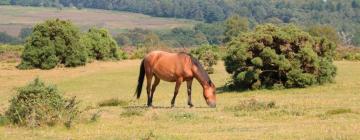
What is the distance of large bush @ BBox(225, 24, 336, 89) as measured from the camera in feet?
99.6

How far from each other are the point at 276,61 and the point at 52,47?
22.9 meters

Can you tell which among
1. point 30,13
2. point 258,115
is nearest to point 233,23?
point 258,115

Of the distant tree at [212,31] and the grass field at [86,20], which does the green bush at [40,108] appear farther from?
the grass field at [86,20]

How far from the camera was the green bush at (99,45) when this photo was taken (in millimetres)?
54694

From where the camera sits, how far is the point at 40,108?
52.2ft

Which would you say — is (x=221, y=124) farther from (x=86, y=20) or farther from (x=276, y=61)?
(x=86, y=20)

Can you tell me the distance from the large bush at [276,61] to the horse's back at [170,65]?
404 inches

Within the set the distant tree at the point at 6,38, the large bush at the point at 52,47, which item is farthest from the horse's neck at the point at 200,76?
the distant tree at the point at 6,38

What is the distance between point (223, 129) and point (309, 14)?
180019 millimetres

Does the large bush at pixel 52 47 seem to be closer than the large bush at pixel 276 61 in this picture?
No

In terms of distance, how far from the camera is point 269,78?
31.1 meters

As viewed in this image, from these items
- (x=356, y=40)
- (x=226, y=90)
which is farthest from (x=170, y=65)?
(x=356, y=40)

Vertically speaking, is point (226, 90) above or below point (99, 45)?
above

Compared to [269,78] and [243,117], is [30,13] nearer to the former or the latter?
[269,78]
